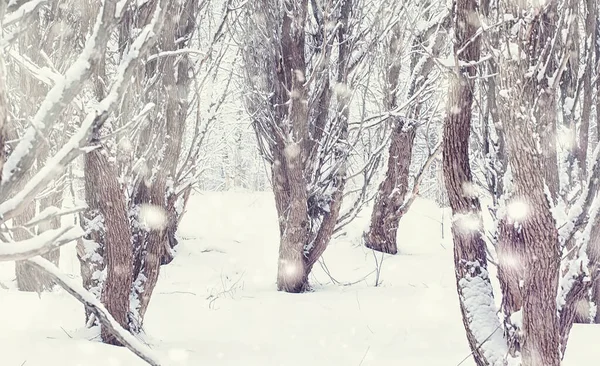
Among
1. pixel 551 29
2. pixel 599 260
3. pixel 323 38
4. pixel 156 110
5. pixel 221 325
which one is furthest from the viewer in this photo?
pixel 323 38

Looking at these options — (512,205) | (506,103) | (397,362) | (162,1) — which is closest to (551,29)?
(506,103)

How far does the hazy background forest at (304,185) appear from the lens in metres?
2.94

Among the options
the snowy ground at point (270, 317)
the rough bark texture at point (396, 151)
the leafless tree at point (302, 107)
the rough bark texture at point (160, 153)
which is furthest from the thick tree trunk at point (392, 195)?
the rough bark texture at point (160, 153)

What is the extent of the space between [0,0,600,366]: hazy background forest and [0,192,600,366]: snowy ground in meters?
0.04

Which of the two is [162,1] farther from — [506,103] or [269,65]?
[269,65]

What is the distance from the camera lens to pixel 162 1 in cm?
198

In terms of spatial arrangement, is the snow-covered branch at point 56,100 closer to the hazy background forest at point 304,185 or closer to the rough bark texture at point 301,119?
the hazy background forest at point 304,185

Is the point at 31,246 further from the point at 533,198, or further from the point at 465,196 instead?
the point at 465,196

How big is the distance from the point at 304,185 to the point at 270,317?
Answer: 1.75 m

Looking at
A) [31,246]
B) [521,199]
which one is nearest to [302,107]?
[521,199]

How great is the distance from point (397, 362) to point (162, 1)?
329 centimetres

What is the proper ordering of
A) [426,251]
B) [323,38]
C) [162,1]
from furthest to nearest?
[426,251] < [323,38] < [162,1]

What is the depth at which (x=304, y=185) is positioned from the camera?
6.95 meters

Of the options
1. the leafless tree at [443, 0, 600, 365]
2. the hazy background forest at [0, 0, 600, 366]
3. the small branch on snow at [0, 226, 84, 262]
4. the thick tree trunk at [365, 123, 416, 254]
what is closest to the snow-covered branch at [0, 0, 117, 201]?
the hazy background forest at [0, 0, 600, 366]
